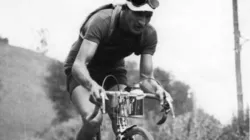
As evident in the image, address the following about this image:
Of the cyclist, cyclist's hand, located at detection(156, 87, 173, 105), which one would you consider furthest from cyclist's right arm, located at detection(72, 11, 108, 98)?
cyclist's hand, located at detection(156, 87, 173, 105)

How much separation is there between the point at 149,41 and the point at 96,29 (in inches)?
28.8

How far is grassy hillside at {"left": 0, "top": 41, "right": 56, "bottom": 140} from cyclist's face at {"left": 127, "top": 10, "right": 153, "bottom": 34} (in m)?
29.8

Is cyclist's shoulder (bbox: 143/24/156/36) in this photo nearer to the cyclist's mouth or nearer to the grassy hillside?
the cyclist's mouth

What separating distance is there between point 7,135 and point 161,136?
20934 mm

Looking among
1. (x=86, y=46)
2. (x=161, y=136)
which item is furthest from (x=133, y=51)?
(x=161, y=136)

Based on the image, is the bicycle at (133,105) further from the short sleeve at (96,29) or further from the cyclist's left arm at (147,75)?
the short sleeve at (96,29)

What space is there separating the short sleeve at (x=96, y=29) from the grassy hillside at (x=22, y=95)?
29.7 m

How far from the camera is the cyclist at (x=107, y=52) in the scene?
4.94 meters

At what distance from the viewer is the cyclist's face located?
16.4 feet

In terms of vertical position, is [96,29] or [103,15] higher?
[103,15]

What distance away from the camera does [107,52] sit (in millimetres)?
5383

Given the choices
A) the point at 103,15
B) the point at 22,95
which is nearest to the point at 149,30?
the point at 103,15

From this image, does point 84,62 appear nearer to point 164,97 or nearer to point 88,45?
point 88,45

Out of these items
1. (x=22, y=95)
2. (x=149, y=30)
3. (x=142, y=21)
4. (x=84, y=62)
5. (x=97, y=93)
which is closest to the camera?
(x=97, y=93)
